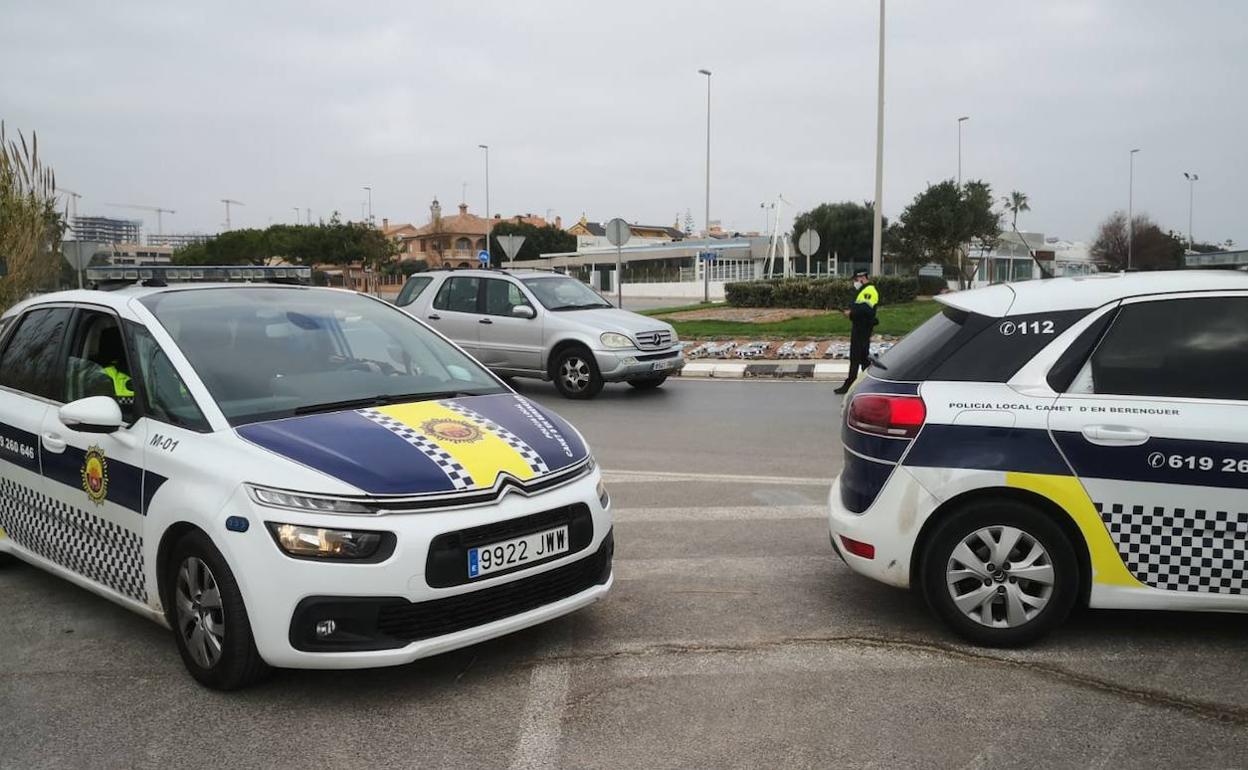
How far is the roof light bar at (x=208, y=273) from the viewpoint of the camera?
20.4ft

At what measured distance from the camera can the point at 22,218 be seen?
17.7 meters

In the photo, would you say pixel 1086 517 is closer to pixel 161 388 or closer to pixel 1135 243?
pixel 161 388

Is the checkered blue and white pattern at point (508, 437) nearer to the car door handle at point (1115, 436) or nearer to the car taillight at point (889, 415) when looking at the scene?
the car taillight at point (889, 415)

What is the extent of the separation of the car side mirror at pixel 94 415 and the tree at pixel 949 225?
46.1 m

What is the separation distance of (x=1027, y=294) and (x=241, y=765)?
3.65m

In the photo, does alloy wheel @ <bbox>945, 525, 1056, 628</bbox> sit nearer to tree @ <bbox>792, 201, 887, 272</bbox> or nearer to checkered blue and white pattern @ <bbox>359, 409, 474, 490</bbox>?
checkered blue and white pattern @ <bbox>359, 409, 474, 490</bbox>

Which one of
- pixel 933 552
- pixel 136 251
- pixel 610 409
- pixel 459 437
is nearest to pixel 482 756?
pixel 459 437

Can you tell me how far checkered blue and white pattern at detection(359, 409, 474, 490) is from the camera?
378 cm

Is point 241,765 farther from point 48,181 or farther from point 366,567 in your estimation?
point 48,181

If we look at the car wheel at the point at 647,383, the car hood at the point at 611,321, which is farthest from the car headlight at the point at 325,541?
the car wheel at the point at 647,383

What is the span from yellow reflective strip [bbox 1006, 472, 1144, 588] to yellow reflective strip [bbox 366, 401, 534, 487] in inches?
80.0

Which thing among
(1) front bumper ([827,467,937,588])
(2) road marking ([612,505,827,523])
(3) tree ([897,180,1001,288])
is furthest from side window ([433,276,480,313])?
(3) tree ([897,180,1001,288])

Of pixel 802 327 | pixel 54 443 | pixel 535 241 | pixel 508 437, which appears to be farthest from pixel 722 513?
pixel 535 241

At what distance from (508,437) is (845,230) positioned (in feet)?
236
